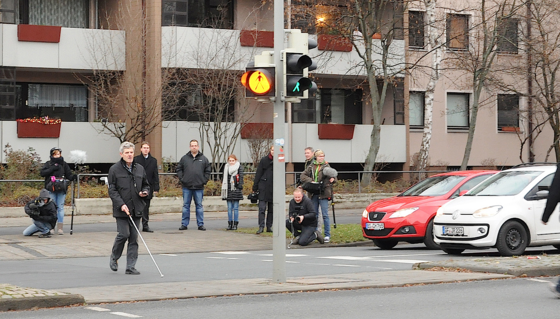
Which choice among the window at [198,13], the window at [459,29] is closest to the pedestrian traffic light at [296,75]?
the window at [198,13]

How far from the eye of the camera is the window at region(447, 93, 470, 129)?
131 feet

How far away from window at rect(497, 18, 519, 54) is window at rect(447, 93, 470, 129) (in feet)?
9.03

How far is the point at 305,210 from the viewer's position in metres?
17.8

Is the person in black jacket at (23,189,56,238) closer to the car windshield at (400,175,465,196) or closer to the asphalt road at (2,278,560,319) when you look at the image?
the car windshield at (400,175,465,196)

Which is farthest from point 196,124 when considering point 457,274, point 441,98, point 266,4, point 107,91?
point 457,274

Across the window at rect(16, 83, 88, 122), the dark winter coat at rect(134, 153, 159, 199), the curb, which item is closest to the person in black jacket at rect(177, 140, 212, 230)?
the dark winter coat at rect(134, 153, 159, 199)

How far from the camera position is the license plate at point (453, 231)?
15.1 metres

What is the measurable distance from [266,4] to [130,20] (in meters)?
5.76

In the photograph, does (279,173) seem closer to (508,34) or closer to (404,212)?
(404,212)

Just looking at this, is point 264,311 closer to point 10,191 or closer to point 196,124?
point 10,191

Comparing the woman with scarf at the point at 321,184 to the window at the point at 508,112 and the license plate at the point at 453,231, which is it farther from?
the window at the point at 508,112

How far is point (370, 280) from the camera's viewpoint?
11516 mm

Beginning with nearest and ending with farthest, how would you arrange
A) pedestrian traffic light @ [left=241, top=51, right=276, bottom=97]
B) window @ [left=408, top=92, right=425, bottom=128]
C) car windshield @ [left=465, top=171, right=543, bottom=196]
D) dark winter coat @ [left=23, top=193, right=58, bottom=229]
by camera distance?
pedestrian traffic light @ [left=241, top=51, right=276, bottom=97], car windshield @ [left=465, top=171, right=543, bottom=196], dark winter coat @ [left=23, top=193, right=58, bottom=229], window @ [left=408, top=92, right=425, bottom=128]

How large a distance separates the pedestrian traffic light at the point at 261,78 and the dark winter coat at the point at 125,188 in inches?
105
